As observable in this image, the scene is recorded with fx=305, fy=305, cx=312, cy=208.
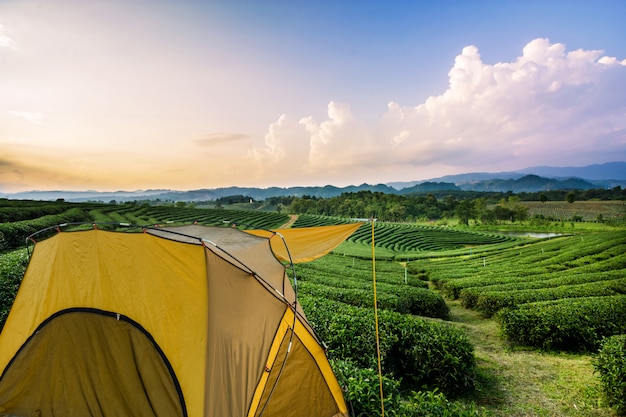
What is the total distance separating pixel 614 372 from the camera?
5652 mm

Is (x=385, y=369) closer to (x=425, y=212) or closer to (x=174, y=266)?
(x=174, y=266)

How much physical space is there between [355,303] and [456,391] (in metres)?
4.66

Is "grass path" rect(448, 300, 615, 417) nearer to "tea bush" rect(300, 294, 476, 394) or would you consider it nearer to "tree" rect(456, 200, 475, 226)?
"tea bush" rect(300, 294, 476, 394)

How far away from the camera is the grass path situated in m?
6.00

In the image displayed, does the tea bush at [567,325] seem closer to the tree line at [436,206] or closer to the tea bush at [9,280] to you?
the tea bush at [9,280]

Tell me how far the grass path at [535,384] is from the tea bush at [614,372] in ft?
0.81

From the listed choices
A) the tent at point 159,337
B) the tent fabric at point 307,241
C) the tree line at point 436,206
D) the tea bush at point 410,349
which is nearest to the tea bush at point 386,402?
the tent at point 159,337

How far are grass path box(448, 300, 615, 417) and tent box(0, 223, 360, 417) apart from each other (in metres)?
4.41

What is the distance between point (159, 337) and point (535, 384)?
8.08 meters

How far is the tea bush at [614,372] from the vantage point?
5.49 meters

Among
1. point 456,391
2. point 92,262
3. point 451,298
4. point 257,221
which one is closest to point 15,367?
point 92,262

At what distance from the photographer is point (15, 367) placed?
4.51m

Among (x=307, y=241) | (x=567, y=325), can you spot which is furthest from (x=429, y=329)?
(x=567, y=325)

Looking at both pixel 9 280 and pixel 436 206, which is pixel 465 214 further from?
pixel 9 280
